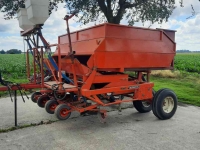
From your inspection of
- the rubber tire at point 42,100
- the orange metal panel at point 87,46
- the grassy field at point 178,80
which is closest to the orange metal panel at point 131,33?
the orange metal panel at point 87,46

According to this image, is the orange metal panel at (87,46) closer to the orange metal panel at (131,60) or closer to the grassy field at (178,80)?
the orange metal panel at (131,60)

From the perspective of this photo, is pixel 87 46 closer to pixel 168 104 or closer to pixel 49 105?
pixel 49 105

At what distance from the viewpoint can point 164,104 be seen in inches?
235

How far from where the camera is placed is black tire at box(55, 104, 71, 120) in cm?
471

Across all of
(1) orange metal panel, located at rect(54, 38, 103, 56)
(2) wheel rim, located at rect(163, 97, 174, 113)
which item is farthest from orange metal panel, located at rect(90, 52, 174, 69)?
(2) wheel rim, located at rect(163, 97, 174, 113)

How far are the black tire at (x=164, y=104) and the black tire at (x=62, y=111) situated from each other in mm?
2168

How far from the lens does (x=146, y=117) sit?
6039 mm

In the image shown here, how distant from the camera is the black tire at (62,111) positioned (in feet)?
15.5

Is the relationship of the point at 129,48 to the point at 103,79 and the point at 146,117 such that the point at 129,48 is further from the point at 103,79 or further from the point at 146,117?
the point at 146,117

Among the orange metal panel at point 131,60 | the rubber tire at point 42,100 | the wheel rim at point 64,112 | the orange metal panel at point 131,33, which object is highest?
the orange metal panel at point 131,33

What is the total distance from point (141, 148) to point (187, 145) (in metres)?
0.88

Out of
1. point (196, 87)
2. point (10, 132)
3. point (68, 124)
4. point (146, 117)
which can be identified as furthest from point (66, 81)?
point (196, 87)

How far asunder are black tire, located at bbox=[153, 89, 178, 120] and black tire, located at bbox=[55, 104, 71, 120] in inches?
85.4

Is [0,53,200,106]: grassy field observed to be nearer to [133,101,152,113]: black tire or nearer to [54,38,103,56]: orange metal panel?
[133,101,152,113]: black tire
